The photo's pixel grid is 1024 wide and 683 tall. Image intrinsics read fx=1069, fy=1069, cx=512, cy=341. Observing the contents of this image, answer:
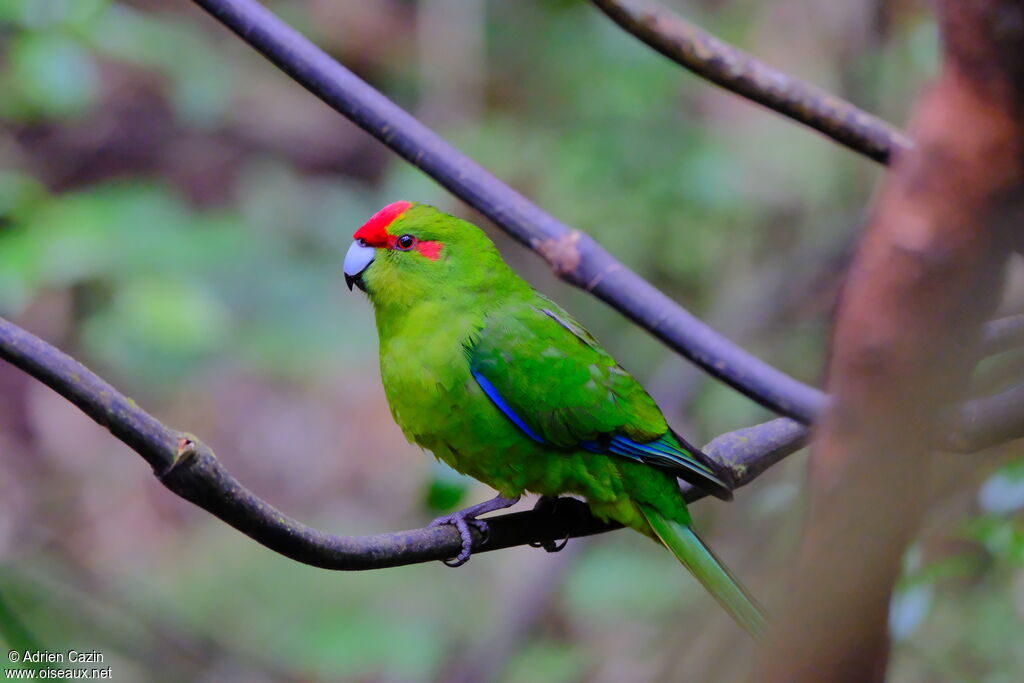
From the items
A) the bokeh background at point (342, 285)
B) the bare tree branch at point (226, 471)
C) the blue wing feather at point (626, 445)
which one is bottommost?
the bare tree branch at point (226, 471)

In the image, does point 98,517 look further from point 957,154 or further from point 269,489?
point 957,154

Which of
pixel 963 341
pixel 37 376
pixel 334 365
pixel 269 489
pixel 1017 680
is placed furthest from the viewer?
pixel 269 489

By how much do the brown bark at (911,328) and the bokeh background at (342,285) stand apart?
2.84m

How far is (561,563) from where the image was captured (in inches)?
161

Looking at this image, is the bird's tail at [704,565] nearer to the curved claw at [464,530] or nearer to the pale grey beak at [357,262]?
the curved claw at [464,530]

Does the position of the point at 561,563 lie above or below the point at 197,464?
above

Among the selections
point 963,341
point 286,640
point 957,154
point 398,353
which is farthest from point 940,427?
point 286,640

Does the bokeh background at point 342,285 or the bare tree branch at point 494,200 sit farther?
the bokeh background at point 342,285

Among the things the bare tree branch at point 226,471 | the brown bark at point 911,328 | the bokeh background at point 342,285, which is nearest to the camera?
the brown bark at point 911,328

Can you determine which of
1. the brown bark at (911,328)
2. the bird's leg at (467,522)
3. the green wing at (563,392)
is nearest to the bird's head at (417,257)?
the green wing at (563,392)

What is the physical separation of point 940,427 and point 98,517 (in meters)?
5.26

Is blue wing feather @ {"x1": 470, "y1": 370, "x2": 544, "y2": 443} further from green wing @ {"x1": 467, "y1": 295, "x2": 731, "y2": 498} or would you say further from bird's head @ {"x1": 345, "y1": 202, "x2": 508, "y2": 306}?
bird's head @ {"x1": 345, "y1": 202, "x2": 508, "y2": 306}

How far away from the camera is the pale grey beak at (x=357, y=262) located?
255 cm

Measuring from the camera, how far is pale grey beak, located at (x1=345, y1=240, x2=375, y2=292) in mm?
2555
